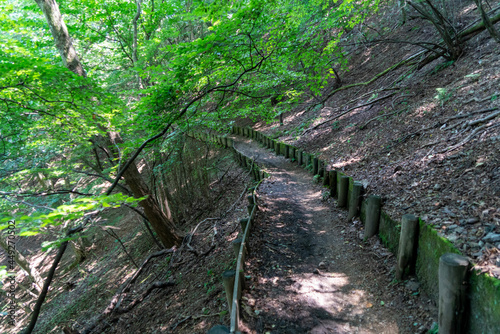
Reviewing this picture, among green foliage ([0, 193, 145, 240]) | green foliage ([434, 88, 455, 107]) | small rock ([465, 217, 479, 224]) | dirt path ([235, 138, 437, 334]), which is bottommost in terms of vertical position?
dirt path ([235, 138, 437, 334])

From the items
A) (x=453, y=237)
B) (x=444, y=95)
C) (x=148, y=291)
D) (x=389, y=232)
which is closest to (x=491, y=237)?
(x=453, y=237)

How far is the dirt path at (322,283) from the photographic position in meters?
2.99

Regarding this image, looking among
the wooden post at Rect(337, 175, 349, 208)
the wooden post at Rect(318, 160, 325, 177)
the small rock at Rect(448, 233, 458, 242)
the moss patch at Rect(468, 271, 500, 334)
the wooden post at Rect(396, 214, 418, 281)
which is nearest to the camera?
the moss patch at Rect(468, 271, 500, 334)

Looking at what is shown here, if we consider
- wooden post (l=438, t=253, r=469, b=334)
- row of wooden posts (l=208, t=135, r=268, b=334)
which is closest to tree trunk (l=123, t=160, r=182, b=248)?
row of wooden posts (l=208, t=135, r=268, b=334)

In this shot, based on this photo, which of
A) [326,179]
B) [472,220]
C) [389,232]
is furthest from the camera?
[326,179]

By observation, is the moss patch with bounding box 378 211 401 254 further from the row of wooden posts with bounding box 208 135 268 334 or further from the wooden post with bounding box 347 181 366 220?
the row of wooden posts with bounding box 208 135 268 334

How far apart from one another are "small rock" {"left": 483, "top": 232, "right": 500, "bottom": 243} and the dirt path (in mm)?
991

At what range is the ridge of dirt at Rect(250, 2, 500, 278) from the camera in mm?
2924

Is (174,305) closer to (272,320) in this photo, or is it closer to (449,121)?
(272,320)

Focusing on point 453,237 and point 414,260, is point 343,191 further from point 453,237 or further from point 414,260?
point 453,237

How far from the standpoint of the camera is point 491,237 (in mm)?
2479

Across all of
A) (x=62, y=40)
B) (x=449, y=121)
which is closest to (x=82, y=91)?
(x=62, y=40)

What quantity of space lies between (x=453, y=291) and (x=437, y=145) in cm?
338

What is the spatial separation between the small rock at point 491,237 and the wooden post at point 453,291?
42 centimetres
